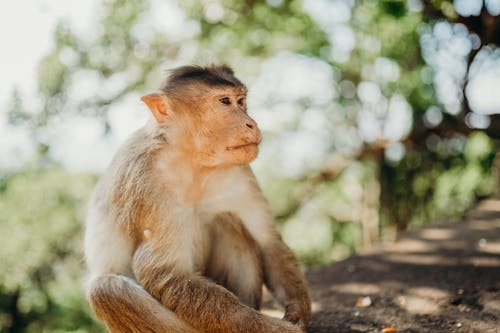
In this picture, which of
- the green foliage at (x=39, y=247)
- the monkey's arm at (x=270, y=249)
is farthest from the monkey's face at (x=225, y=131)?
the green foliage at (x=39, y=247)

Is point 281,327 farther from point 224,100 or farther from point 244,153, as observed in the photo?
point 224,100

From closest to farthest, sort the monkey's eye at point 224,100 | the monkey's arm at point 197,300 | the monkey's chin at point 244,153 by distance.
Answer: the monkey's arm at point 197,300, the monkey's chin at point 244,153, the monkey's eye at point 224,100

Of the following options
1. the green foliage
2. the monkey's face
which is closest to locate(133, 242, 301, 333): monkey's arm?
the monkey's face

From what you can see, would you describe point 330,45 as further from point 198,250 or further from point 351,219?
point 198,250

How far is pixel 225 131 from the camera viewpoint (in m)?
2.70

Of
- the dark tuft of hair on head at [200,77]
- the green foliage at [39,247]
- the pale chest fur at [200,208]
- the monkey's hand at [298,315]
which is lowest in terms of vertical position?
the green foliage at [39,247]

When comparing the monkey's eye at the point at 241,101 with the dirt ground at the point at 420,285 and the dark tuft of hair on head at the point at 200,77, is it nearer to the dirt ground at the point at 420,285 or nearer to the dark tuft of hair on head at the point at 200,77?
the dark tuft of hair on head at the point at 200,77

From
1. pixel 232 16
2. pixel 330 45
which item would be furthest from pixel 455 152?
pixel 232 16

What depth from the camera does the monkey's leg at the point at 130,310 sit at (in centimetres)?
248

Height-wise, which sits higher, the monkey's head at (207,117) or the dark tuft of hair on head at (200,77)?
the dark tuft of hair on head at (200,77)

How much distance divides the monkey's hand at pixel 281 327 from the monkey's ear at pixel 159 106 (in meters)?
1.22

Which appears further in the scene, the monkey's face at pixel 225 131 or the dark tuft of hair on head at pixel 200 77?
the dark tuft of hair on head at pixel 200 77

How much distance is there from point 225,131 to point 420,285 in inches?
73.8

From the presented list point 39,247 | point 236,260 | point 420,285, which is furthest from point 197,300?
point 39,247
